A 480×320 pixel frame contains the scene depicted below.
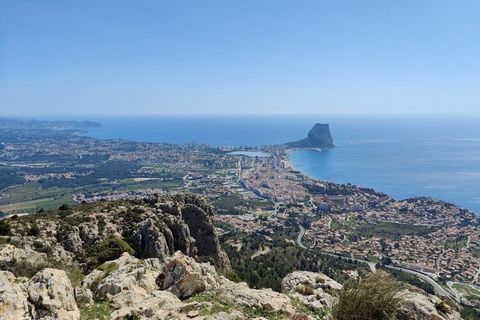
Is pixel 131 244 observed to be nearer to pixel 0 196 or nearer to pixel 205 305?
pixel 205 305

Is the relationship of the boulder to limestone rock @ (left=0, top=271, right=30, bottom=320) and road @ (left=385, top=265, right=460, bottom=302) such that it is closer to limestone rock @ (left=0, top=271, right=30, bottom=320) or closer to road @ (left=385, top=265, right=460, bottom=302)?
limestone rock @ (left=0, top=271, right=30, bottom=320)

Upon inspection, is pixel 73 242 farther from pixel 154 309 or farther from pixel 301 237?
pixel 301 237

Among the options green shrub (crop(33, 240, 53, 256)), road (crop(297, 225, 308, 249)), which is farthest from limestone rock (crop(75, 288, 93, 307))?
road (crop(297, 225, 308, 249))

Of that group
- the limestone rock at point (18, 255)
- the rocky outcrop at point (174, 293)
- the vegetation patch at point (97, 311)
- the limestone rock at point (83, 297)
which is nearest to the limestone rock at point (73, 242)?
the limestone rock at point (18, 255)

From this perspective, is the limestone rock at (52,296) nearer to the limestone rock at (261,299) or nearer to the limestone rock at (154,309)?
the limestone rock at (154,309)

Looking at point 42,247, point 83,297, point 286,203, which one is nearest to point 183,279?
point 83,297

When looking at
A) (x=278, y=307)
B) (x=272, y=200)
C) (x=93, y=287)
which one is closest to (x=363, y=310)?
(x=278, y=307)
